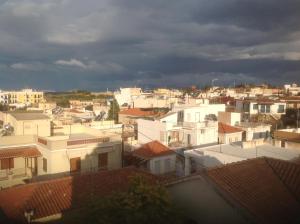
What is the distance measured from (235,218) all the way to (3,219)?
447 inches

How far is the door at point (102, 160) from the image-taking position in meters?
27.1

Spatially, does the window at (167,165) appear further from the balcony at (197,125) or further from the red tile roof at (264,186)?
the red tile roof at (264,186)

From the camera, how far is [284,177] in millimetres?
13797

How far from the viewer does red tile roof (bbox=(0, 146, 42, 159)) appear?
2514 centimetres

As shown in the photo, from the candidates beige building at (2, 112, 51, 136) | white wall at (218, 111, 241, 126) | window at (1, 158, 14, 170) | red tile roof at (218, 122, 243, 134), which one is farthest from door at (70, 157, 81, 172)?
white wall at (218, 111, 241, 126)

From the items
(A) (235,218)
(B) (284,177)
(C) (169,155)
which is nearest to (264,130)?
(C) (169,155)

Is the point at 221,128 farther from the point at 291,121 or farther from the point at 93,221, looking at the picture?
the point at 93,221

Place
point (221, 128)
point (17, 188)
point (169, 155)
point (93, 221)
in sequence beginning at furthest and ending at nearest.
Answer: point (221, 128) → point (169, 155) → point (17, 188) → point (93, 221)

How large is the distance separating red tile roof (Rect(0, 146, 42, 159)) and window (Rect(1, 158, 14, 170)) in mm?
462

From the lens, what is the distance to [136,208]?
36.3 ft

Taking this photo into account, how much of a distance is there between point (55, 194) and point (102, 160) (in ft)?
29.9

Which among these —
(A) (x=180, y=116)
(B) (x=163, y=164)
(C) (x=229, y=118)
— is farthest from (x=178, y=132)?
(C) (x=229, y=118)

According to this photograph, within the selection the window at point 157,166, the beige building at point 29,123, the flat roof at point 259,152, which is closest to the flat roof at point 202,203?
the flat roof at point 259,152

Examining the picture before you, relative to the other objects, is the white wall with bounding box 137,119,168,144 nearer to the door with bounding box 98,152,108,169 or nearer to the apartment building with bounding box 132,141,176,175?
the apartment building with bounding box 132,141,176,175
